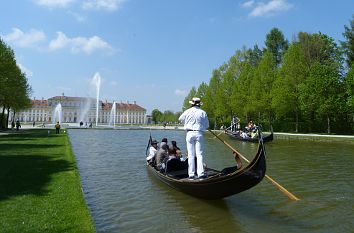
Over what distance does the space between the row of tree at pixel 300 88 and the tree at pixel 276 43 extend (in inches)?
444

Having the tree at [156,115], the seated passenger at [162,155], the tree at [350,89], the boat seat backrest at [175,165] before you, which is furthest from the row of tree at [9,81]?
the tree at [156,115]

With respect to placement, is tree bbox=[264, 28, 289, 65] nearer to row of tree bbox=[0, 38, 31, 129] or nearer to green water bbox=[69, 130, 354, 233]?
row of tree bbox=[0, 38, 31, 129]

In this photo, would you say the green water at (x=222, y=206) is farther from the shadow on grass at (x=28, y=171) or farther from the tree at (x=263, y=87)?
the tree at (x=263, y=87)

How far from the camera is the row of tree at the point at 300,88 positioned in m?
40.2

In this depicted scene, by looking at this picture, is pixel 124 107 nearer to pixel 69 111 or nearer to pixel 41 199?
pixel 69 111

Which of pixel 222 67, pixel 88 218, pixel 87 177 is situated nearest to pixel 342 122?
pixel 222 67

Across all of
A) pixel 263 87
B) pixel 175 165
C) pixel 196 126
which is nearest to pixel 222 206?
pixel 196 126

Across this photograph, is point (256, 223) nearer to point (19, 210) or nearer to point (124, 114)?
point (19, 210)

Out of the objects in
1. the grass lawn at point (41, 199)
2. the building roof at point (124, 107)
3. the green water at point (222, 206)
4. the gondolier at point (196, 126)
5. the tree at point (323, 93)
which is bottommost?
the green water at point (222, 206)

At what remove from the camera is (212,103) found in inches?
2420

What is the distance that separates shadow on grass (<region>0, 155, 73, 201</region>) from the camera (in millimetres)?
8914

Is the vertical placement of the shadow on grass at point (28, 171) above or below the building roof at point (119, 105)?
below

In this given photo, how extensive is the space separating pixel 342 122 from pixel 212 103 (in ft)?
74.5

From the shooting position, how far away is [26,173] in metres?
11.2
